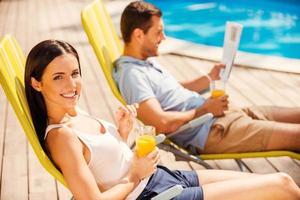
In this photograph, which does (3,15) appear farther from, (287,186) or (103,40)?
(287,186)

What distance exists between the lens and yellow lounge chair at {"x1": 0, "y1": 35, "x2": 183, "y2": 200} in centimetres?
201

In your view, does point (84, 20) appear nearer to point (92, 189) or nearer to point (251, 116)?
point (251, 116)

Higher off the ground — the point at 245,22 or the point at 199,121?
the point at 199,121

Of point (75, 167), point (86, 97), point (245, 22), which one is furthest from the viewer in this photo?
point (245, 22)

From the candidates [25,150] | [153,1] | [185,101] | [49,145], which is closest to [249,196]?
[49,145]

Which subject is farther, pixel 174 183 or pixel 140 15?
pixel 140 15

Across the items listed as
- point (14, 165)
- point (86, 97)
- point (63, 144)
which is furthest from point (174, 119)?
point (86, 97)

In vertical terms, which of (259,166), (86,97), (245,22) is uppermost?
(259,166)

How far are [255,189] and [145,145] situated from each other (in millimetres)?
523

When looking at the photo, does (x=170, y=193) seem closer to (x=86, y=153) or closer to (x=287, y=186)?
(x=86, y=153)

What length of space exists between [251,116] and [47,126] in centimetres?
148

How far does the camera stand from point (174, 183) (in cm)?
216

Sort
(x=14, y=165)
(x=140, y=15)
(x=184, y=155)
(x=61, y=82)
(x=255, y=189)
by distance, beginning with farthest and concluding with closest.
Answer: (x=14, y=165) → (x=140, y=15) → (x=184, y=155) → (x=255, y=189) → (x=61, y=82)

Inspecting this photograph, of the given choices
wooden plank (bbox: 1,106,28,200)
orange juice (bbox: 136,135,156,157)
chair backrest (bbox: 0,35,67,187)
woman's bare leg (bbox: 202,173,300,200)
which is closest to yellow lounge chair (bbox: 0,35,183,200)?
chair backrest (bbox: 0,35,67,187)
